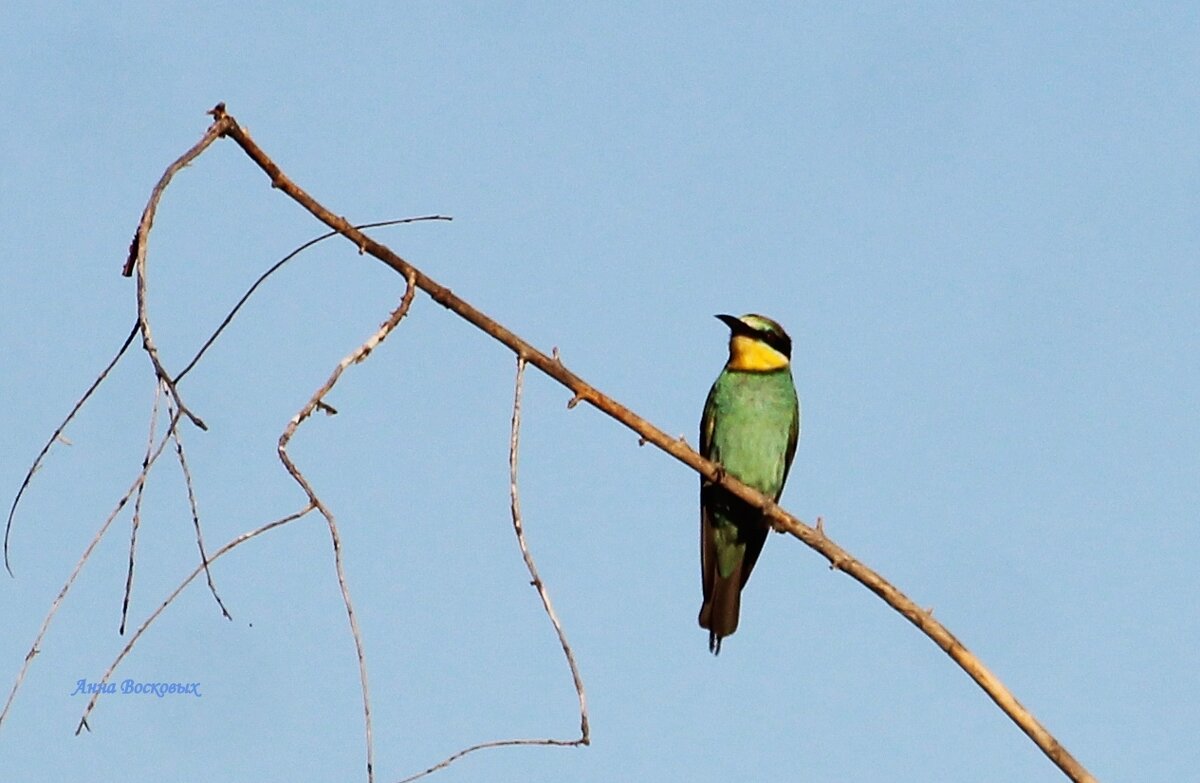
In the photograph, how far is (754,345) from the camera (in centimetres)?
788

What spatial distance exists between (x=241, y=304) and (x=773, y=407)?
5.02m

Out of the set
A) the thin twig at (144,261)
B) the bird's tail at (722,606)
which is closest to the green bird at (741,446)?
the bird's tail at (722,606)

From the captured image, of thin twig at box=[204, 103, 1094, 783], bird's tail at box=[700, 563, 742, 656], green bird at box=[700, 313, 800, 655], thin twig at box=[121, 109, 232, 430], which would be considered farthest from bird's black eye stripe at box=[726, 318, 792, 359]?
thin twig at box=[121, 109, 232, 430]

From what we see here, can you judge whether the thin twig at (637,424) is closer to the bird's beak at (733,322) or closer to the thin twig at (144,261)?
the thin twig at (144,261)

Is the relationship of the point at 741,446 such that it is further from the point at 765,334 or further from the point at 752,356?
the point at 765,334

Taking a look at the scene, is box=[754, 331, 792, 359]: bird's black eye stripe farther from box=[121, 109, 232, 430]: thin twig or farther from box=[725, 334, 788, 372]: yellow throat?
box=[121, 109, 232, 430]: thin twig

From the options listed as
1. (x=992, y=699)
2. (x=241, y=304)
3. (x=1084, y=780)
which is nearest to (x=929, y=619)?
(x=992, y=699)

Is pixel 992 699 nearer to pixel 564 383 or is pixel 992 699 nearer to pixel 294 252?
pixel 564 383

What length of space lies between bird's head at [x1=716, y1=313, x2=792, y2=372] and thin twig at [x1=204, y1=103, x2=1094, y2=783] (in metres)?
3.78

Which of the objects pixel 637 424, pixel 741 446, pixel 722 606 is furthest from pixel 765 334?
pixel 637 424

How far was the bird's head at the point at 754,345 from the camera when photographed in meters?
7.86

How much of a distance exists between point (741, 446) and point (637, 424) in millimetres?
3878

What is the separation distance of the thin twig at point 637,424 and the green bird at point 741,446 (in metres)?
3.38

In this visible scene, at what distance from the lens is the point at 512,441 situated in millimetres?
3111
